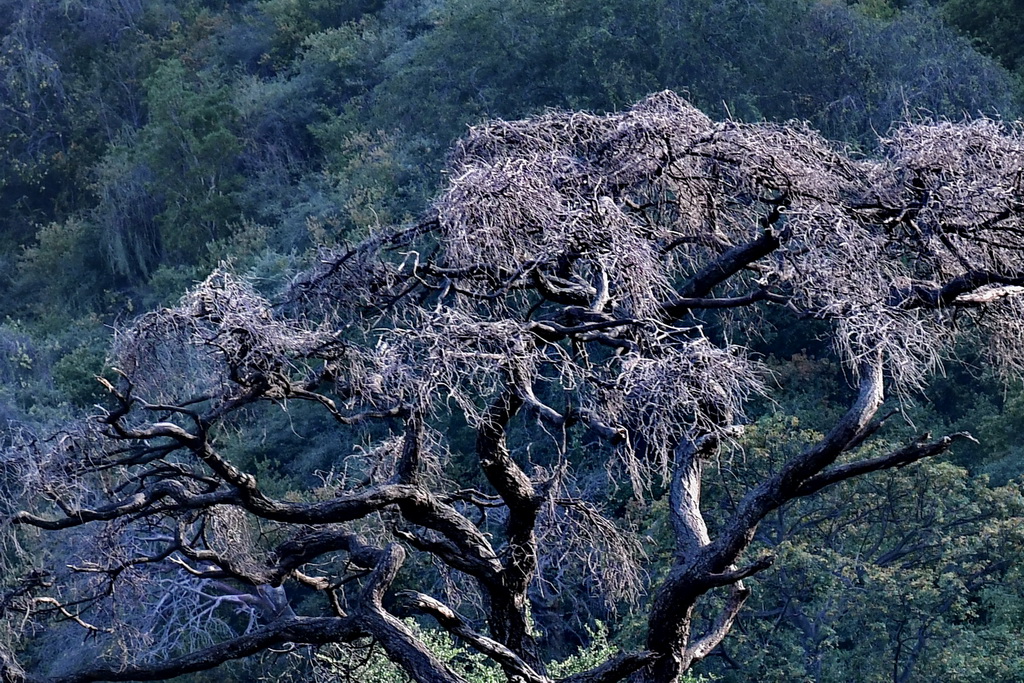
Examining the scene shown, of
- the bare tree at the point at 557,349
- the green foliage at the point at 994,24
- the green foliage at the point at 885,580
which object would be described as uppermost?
the bare tree at the point at 557,349

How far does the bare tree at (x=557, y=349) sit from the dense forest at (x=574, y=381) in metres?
0.02

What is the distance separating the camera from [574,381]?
589cm

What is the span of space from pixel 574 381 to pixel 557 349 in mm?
165

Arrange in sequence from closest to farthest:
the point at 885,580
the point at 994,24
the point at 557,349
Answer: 1. the point at 557,349
2. the point at 885,580
3. the point at 994,24

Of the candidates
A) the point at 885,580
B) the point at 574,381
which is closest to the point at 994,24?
the point at 885,580

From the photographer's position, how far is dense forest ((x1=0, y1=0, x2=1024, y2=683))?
616cm

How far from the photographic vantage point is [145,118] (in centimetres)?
3344

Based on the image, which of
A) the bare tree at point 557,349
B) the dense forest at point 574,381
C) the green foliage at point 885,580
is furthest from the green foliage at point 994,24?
the bare tree at point 557,349

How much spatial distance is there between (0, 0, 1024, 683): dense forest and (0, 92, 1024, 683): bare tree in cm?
2

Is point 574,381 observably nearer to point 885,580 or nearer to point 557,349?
point 557,349

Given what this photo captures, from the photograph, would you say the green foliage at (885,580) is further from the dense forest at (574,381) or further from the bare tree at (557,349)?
the bare tree at (557,349)

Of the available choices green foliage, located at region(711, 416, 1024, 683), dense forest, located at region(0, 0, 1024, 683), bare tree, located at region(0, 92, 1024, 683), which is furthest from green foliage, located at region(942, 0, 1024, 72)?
bare tree, located at region(0, 92, 1024, 683)

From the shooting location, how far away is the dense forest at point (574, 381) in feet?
20.2

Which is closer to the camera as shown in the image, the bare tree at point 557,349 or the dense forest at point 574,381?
the bare tree at point 557,349
